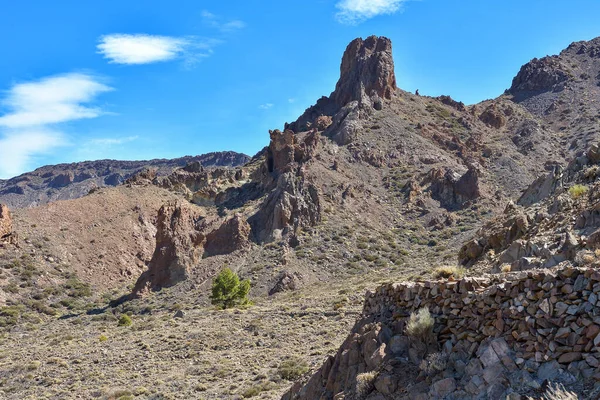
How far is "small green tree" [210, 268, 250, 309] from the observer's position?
41125 mm

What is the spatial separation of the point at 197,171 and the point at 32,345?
198 ft

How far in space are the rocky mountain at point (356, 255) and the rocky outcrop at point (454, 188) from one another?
10.1 inches

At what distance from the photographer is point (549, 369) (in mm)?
6301

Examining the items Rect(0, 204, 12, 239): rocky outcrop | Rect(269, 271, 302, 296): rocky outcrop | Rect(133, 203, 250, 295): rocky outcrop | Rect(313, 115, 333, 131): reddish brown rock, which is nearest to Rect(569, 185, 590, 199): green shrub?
Rect(269, 271, 302, 296): rocky outcrop

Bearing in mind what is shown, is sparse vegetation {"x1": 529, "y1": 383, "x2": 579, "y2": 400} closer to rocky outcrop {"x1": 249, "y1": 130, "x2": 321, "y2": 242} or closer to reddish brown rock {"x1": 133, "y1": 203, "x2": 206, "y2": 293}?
reddish brown rock {"x1": 133, "y1": 203, "x2": 206, "y2": 293}

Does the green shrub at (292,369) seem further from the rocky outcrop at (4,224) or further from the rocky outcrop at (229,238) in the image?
the rocky outcrop at (4,224)

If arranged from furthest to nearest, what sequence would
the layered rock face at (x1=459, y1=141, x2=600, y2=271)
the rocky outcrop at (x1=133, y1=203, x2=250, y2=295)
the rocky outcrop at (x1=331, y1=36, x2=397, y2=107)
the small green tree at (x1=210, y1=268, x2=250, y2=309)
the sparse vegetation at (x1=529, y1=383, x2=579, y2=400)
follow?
the rocky outcrop at (x1=331, y1=36, x2=397, y2=107)
the rocky outcrop at (x1=133, y1=203, x2=250, y2=295)
the small green tree at (x1=210, y1=268, x2=250, y2=309)
the layered rock face at (x1=459, y1=141, x2=600, y2=271)
the sparse vegetation at (x1=529, y1=383, x2=579, y2=400)

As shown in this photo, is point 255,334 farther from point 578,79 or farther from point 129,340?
point 578,79

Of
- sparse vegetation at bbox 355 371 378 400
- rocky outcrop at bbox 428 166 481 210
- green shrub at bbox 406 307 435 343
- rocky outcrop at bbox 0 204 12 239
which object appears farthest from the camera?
rocky outcrop at bbox 428 166 481 210

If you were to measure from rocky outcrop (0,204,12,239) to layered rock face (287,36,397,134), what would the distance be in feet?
161

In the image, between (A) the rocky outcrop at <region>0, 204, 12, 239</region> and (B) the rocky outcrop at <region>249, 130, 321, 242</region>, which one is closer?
(B) the rocky outcrop at <region>249, 130, 321, 242</region>

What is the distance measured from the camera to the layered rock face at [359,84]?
89.2 meters

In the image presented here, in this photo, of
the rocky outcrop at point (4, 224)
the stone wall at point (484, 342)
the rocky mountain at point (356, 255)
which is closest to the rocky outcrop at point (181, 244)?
the rocky mountain at point (356, 255)

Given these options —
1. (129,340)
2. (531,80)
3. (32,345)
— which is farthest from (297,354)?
(531,80)
